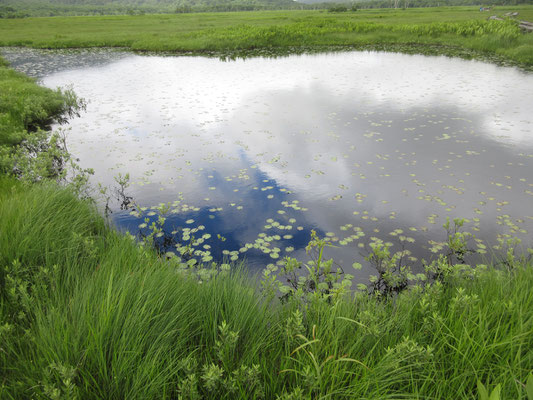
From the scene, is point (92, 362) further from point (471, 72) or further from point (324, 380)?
point (471, 72)

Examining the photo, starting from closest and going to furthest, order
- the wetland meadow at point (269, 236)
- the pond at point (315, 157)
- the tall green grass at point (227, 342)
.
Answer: the tall green grass at point (227, 342)
the wetland meadow at point (269, 236)
the pond at point (315, 157)

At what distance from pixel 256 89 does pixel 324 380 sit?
55.9 feet

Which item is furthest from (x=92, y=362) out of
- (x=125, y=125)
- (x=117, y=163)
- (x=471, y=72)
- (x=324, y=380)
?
(x=471, y=72)

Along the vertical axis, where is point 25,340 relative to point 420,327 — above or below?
above

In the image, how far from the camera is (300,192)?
25.3 ft

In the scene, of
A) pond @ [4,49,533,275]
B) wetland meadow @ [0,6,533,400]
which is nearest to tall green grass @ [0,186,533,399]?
wetland meadow @ [0,6,533,400]

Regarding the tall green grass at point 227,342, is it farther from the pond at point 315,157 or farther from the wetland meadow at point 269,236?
the pond at point 315,157

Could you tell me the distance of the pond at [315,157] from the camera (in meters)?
6.34

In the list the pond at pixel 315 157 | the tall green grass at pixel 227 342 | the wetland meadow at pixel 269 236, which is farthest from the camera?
the pond at pixel 315 157

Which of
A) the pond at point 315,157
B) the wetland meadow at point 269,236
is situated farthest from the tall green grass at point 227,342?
the pond at point 315,157

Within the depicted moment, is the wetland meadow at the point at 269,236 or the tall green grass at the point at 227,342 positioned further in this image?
the wetland meadow at the point at 269,236

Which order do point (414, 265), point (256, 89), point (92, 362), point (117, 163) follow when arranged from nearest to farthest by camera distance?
point (92, 362), point (414, 265), point (117, 163), point (256, 89)

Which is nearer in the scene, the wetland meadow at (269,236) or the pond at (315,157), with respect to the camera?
the wetland meadow at (269,236)

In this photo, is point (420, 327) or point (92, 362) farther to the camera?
point (420, 327)
